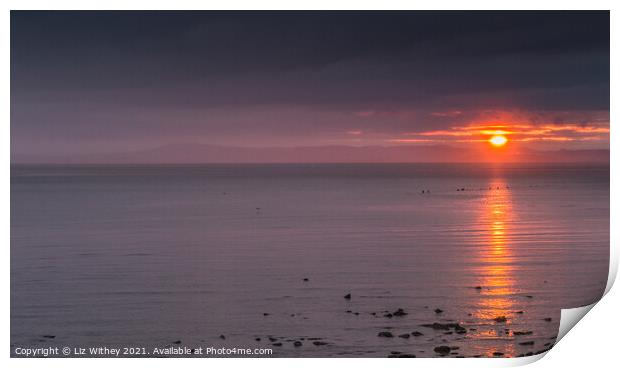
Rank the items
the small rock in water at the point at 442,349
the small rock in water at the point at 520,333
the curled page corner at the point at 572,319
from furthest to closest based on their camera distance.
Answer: the small rock in water at the point at 520,333
the small rock in water at the point at 442,349
the curled page corner at the point at 572,319

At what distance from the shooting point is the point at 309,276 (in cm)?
767

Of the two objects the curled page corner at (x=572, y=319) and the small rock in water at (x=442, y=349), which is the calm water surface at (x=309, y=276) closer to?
the small rock in water at (x=442, y=349)

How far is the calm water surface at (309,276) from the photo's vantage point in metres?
5.86

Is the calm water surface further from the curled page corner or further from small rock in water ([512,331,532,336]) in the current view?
the curled page corner

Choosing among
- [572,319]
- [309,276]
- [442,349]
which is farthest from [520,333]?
[309,276]

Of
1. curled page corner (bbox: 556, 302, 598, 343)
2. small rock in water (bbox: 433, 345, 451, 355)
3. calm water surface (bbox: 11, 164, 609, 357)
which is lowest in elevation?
small rock in water (bbox: 433, 345, 451, 355)

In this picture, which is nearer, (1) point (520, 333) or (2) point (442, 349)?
(2) point (442, 349)

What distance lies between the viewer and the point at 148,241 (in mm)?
10234

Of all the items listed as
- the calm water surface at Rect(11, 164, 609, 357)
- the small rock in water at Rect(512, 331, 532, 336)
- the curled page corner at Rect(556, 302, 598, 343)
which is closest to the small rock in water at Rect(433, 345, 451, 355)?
the calm water surface at Rect(11, 164, 609, 357)

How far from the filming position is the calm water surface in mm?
5863

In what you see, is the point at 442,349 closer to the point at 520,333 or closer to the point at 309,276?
the point at 520,333

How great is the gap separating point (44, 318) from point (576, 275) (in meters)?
4.97

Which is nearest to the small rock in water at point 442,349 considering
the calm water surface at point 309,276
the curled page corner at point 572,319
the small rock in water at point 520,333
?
the calm water surface at point 309,276

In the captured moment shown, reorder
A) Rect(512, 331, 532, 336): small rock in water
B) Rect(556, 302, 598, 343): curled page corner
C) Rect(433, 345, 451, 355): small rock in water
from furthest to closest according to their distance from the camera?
Rect(512, 331, 532, 336): small rock in water < Rect(433, 345, 451, 355): small rock in water < Rect(556, 302, 598, 343): curled page corner
